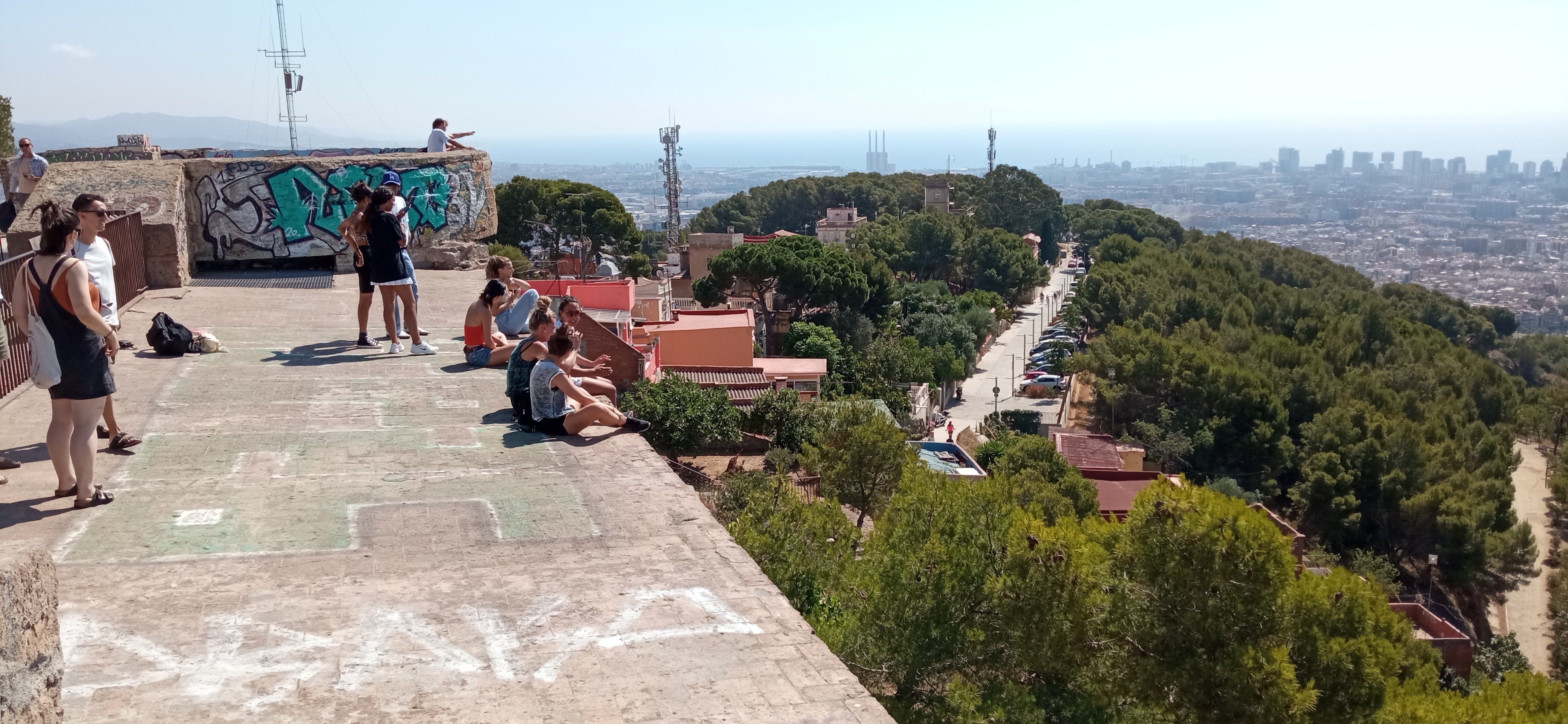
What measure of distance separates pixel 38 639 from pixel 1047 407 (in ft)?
145

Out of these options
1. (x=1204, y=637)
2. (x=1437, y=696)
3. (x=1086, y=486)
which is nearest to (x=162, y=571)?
(x=1204, y=637)

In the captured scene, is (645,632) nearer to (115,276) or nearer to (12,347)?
(12,347)

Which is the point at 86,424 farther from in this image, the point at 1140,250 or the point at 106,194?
the point at 1140,250


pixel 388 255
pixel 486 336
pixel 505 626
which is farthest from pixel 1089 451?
pixel 505 626

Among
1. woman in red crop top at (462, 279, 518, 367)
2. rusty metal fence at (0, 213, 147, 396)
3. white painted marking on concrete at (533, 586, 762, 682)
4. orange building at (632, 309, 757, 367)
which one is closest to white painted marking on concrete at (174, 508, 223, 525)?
white painted marking on concrete at (533, 586, 762, 682)

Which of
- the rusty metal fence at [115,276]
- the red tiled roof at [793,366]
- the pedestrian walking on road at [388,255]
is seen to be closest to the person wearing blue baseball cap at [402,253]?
the pedestrian walking on road at [388,255]

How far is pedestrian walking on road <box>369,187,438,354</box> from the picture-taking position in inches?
384

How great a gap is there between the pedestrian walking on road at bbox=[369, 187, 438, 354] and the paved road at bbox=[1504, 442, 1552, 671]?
27.7 metres

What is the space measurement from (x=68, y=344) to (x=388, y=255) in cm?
412

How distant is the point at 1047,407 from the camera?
45469 millimetres

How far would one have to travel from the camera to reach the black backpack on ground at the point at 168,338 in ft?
31.0

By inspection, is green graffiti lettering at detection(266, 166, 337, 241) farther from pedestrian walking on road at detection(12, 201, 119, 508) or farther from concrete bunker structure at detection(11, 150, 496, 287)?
pedestrian walking on road at detection(12, 201, 119, 508)

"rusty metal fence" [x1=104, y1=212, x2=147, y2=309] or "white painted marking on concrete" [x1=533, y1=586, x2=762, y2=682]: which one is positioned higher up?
"rusty metal fence" [x1=104, y1=212, x2=147, y2=309]

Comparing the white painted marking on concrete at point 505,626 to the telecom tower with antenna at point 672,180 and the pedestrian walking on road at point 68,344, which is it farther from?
the telecom tower with antenna at point 672,180
